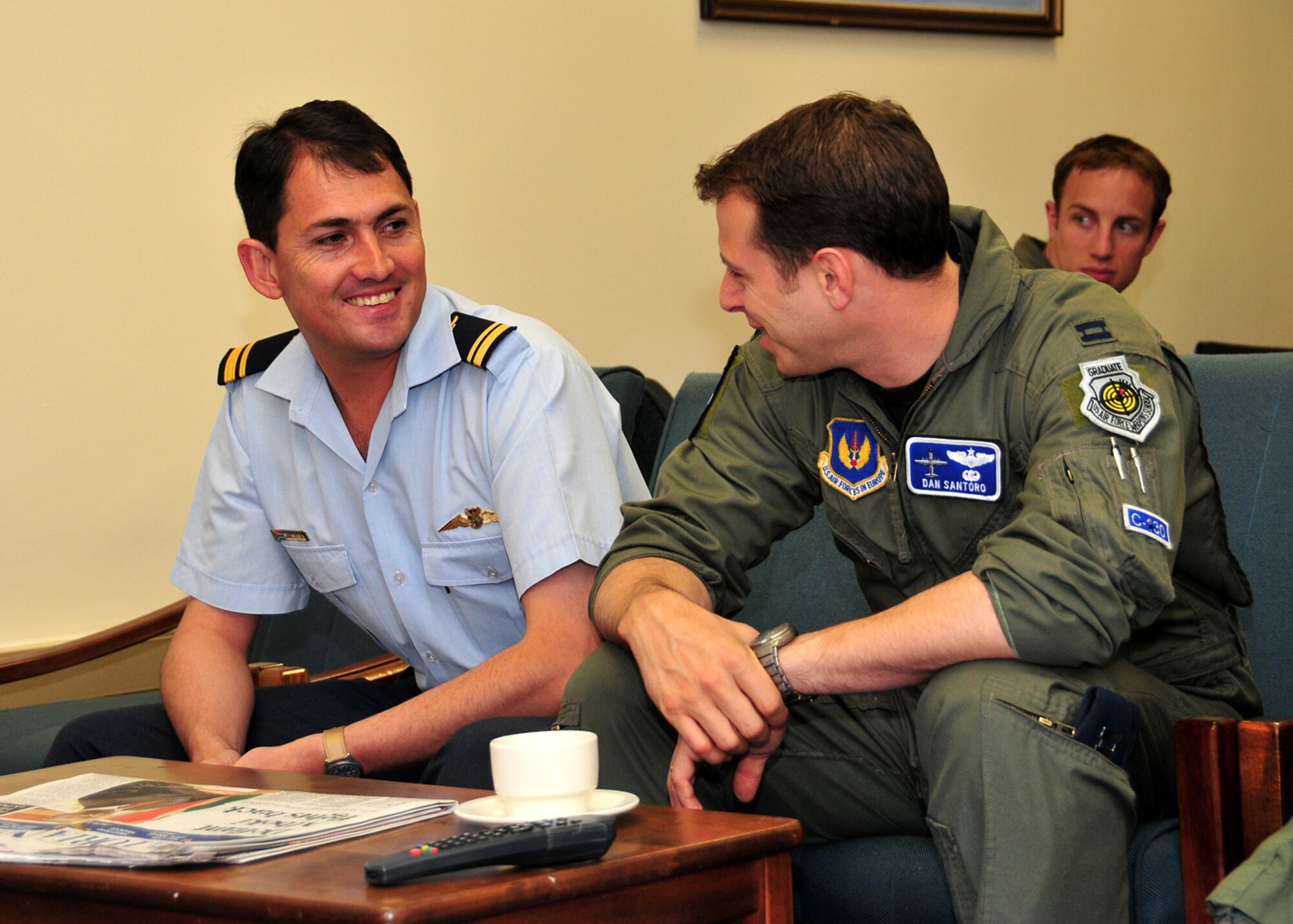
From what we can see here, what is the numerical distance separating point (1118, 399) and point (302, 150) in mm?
1191

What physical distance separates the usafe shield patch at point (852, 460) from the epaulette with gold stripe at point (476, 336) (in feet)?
1.71

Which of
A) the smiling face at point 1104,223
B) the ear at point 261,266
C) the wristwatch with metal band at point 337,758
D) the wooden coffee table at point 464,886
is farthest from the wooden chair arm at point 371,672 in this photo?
the smiling face at point 1104,223

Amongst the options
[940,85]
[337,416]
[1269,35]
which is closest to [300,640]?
[337,416]

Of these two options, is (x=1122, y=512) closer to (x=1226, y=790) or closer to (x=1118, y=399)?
(x=1118, y=399)

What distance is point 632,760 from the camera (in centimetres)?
138

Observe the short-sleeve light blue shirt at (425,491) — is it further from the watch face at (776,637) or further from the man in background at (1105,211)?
the man in background at (1105,211)

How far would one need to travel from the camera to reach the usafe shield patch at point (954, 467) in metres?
1.42

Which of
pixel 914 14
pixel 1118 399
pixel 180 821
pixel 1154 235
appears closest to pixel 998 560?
pixel 1118 399

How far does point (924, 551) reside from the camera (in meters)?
1.53

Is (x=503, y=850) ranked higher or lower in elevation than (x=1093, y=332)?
lower

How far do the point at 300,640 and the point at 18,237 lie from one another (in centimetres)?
94

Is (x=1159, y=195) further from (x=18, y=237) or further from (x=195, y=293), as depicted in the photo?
(x=18, y=237)

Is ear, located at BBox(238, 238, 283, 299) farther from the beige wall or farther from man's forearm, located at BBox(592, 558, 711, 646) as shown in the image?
man's forearm, located at BBox(592, 558, 711, 646)

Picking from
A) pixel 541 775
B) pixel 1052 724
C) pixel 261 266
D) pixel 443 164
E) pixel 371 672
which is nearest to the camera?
pixel 541 775
